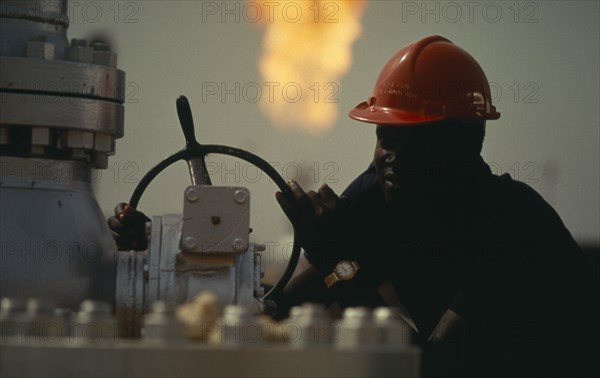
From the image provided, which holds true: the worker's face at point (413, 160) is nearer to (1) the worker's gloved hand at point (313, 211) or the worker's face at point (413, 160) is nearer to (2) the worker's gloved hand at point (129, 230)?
(1) the worker's gloved hand at point (313, 211)

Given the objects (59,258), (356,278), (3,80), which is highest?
(3,80)

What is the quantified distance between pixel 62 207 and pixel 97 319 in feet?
2.58

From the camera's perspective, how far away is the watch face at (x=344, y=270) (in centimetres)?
505

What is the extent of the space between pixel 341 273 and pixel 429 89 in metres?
0.79

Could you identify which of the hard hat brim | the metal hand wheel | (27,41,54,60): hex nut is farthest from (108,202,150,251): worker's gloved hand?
the hard hat brim

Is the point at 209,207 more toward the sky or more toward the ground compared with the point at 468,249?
more toward the sky

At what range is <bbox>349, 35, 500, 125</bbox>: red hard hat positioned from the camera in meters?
5.15

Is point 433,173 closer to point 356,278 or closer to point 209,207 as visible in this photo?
point 356,278

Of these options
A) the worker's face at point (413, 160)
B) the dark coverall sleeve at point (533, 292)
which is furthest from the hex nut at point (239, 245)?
the worker's face at point (413, 160)

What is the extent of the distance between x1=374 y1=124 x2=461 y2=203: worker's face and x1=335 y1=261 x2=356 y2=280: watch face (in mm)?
287

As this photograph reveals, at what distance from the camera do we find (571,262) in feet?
16.8

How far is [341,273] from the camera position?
16.6 ft

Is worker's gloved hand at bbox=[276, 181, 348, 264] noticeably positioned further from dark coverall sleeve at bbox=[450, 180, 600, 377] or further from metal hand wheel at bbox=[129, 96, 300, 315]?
dark coverall sleeve at bbox=[450, 180, 600, 377]

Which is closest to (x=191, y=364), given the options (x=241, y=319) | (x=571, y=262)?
(x=241, y=319)
